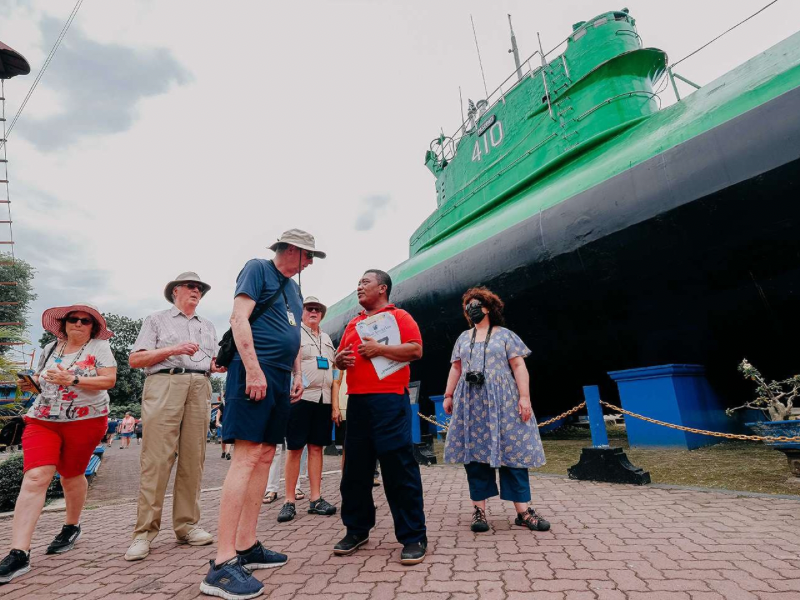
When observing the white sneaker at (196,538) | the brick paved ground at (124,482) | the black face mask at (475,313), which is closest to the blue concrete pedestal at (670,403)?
the black face mask at (475,313)

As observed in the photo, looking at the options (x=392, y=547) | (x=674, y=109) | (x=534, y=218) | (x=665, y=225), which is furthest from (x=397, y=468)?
(x=674, y=109)

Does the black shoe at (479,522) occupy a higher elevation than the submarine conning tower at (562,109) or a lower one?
lower

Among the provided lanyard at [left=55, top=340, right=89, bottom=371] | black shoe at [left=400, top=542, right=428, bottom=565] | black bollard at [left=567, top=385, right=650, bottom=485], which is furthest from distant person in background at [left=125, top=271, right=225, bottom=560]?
black bollard at [left=567, top=385, right=650, bottom=485]

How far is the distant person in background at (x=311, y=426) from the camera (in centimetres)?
377

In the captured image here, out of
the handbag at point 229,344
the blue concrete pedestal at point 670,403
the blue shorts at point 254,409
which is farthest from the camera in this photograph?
the blue concrete pedestal at point 670,403

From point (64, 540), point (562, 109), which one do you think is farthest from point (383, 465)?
point (562, 109)

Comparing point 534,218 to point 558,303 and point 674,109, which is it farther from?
point 674,109

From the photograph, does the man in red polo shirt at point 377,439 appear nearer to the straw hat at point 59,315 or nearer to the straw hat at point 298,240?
the straw hat at point 298,240

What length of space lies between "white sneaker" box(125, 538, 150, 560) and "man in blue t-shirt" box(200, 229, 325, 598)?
2.76 feet

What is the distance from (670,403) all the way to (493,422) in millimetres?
3581

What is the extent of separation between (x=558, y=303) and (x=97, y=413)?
218 inches

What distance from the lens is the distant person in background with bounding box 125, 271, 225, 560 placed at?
2.90 meters

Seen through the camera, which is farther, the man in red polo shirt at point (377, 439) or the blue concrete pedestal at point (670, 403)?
the blue concrete pedestal at point (670, 403)

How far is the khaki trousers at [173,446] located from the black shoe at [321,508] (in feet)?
3.29
